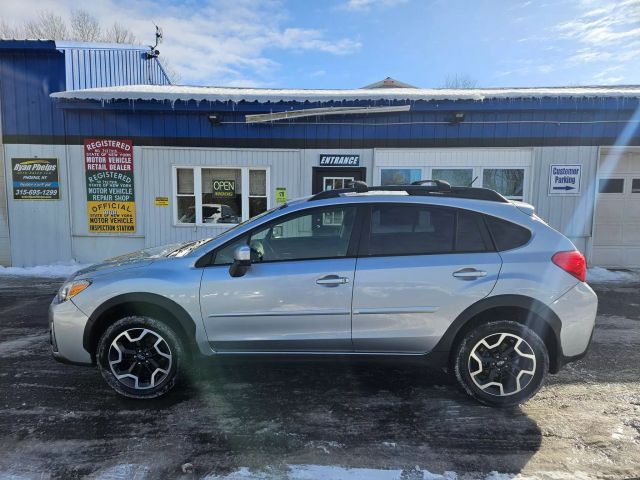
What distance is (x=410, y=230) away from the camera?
11.3 ft

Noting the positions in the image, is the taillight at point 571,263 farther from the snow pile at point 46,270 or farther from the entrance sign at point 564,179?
the snow pile at point 46,270

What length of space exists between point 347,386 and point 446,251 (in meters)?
1.50

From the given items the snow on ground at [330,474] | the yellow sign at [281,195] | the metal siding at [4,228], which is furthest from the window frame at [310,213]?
the metal siding at [4,228]

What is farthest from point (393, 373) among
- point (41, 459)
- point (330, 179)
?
point (330, 179)

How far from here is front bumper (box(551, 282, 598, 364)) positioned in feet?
10.7

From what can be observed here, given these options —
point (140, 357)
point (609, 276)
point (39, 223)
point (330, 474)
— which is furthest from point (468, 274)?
point (39, 223)

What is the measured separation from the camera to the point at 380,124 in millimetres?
9156

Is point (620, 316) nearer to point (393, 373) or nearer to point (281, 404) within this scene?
point (393, 373)

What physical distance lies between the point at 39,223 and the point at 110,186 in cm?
184

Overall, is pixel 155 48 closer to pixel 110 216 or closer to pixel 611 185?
pixel 110 216

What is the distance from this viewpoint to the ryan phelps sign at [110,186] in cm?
924

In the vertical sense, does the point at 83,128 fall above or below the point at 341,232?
above

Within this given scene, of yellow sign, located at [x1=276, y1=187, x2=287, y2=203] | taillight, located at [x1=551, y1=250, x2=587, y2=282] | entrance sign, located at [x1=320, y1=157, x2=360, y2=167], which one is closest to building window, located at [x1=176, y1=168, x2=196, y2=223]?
yellow sign, located at [x1=276, y1=187, x2=287, y2=203]

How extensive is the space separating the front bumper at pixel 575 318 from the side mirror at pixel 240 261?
2.38 metres
